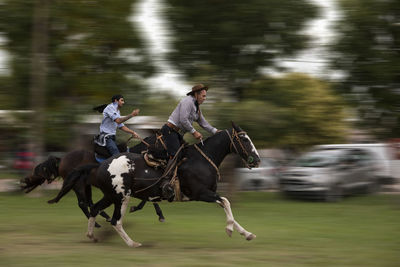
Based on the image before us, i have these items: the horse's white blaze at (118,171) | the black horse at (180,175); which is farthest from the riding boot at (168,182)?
the horse's white blaze at (118,171)

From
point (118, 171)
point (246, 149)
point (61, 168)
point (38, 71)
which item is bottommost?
point (61, 168)

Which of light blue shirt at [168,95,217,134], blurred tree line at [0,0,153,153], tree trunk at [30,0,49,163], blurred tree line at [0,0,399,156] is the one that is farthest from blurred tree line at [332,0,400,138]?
light blue shirt at [168,95,217,134]

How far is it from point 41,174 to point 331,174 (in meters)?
9.15

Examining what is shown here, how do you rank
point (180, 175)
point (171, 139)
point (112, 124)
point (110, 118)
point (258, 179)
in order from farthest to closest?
point (258, 179)
point (112, 124)
point (110, 118)
point (171, 139)
point (180, 175)

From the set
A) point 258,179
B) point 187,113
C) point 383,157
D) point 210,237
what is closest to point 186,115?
point 187,113

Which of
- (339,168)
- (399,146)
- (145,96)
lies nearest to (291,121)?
(339,168)

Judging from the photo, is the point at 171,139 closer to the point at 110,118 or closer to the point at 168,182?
the point at 168,182

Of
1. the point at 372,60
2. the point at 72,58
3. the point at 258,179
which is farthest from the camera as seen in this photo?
the point at 258,179

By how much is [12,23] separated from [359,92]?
1152 cm

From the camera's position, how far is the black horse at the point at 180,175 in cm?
1045

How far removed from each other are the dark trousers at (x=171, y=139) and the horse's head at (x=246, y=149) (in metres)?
0.93

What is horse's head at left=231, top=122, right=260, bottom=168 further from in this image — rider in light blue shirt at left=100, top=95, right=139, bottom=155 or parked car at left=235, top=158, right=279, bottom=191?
parked car at left=235, top=158, right=279, bottom=191

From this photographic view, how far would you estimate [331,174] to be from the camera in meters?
18.7

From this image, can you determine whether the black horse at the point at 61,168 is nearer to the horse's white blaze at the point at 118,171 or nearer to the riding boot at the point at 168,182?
the horse's white blaze at the point at 118,171
